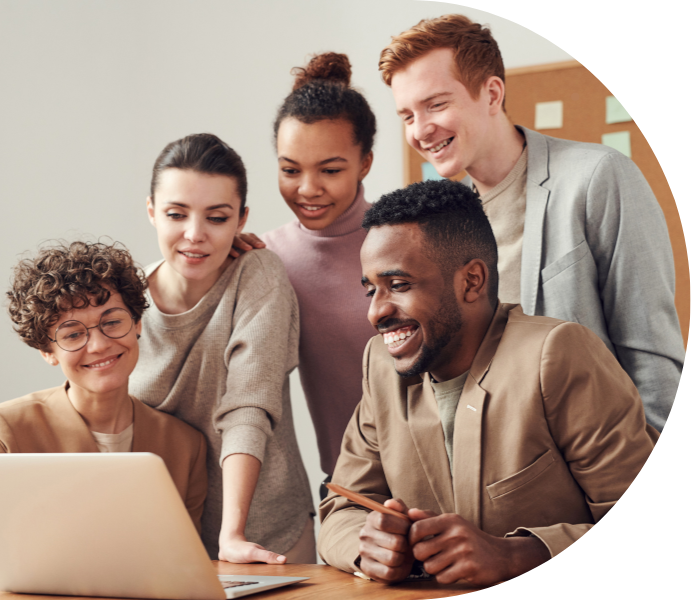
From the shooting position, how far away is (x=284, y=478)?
6.03 ft

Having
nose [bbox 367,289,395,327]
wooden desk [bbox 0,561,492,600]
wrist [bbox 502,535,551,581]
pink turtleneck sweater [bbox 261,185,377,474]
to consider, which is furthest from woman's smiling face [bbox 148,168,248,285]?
wrist [bbox 502,535,551,581]

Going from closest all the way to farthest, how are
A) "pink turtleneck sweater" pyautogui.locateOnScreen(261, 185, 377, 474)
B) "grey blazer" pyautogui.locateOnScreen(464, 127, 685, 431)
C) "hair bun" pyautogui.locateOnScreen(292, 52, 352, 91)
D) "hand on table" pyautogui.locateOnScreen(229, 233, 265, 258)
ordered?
"grey blazer" pyautogui.locateOnScreen(464, 127, 685, 431) < "hand on table" pyautogui.locateOnScreen(229, 233, 265, 258) < "pink turtleneck sweater" pyautogui.locateOnScreen(261, 185, 377, 474) < "hair bun" pyautogui.locateOnScreen(292, 52, 352, 91)

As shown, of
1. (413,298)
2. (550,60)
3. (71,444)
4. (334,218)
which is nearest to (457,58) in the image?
(334,218)

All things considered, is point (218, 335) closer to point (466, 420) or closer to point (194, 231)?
point (194, 231)

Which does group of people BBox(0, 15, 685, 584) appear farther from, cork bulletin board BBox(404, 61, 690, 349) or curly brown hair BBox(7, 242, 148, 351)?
cork bulletin board BBox(404, 61, 690, 349)

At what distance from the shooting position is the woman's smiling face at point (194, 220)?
68.1 inches

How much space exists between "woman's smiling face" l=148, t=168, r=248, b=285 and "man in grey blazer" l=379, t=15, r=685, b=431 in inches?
20.0

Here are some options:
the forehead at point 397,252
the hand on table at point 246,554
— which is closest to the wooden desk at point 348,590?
the hand on table at point 246,554

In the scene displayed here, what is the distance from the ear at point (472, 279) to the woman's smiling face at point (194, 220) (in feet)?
2.26

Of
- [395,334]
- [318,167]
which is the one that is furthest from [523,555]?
[318,167]

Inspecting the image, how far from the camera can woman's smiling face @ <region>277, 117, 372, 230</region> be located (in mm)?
1893

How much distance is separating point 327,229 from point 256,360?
1.65 feet

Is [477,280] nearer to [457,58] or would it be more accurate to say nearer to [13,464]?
[457,58]

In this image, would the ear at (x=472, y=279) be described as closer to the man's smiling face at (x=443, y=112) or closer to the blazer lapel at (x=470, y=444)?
the blazer lapel at (x=470, y=444)
